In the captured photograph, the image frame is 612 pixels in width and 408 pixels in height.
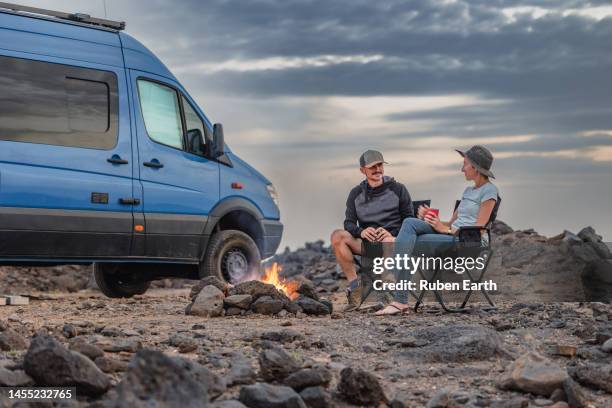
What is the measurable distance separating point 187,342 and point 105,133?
4265 mm

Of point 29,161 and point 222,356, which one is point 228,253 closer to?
point 29,161

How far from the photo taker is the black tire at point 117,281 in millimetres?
12453

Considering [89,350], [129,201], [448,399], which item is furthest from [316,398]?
[129,201]

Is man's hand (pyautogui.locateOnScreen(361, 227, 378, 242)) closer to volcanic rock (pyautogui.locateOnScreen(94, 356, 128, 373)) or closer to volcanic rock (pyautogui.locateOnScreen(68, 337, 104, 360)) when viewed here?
volcanic rock (pyautogui.locateOnScreen(68, 337, 104, 360))

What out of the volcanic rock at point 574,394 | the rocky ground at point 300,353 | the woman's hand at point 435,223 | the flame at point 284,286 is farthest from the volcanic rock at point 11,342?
the woman's hand at point 435,223


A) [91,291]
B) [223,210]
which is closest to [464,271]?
[223,210]

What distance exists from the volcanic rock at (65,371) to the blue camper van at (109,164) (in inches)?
178

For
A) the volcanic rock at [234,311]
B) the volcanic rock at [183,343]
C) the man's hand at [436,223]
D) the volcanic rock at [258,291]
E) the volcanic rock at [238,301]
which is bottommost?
the volcanic rock at [183,343]

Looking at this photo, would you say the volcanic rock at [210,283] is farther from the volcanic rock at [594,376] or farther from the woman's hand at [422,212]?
the volcanic rock at [594,376]

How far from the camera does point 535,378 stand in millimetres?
5934

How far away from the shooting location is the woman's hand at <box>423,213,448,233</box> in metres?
9.45

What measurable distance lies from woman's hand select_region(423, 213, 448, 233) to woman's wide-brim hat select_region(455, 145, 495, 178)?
0.65m

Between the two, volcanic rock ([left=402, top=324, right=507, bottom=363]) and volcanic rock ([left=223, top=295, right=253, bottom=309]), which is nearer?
volcanic rock ([left=402, top=324, right=507, bottom=363])

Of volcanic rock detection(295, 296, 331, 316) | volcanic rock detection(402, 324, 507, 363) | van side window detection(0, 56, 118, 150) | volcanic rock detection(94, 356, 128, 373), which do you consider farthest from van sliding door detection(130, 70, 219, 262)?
volcanic rock detection(94, 356, 128, 373)
